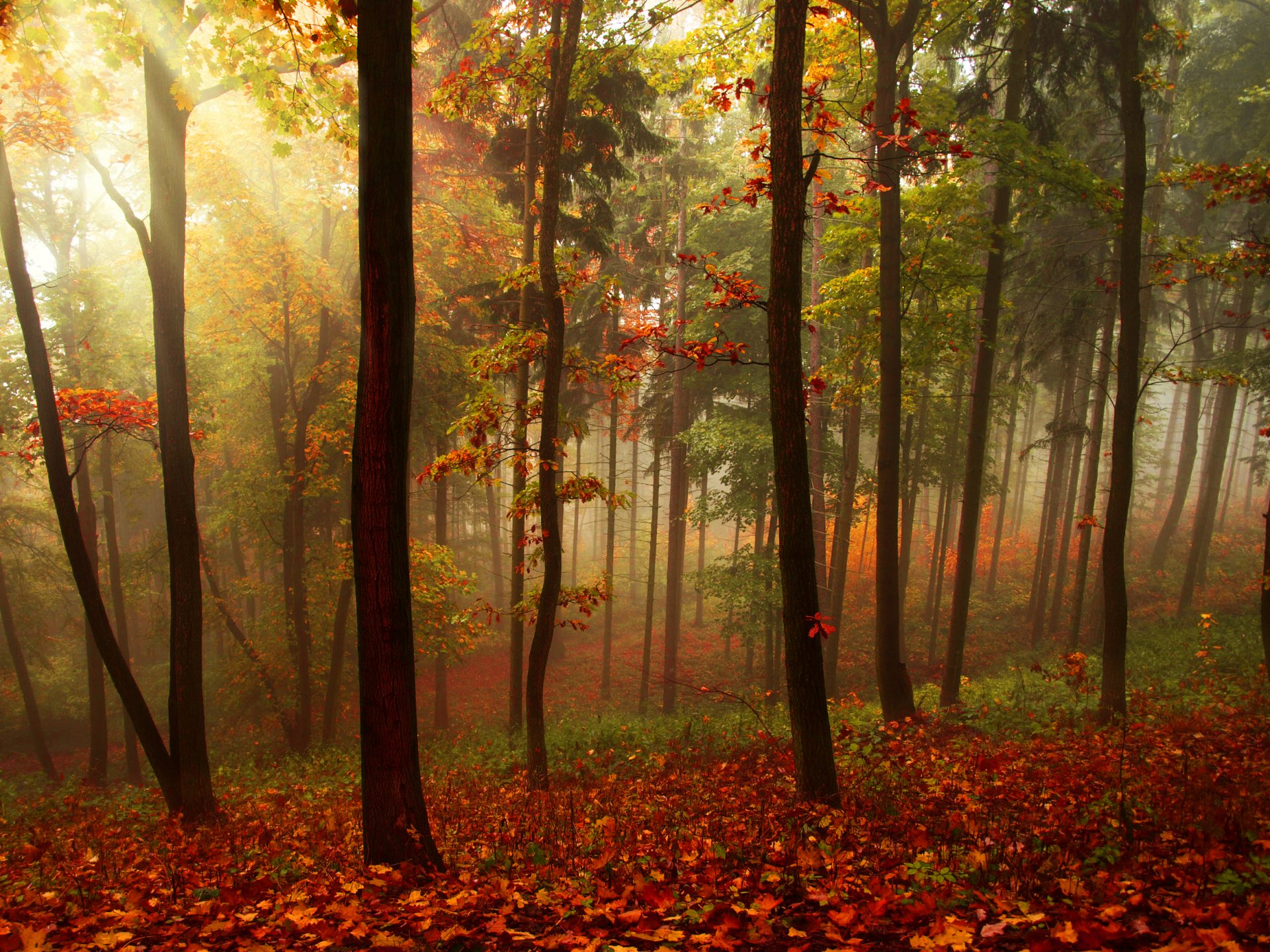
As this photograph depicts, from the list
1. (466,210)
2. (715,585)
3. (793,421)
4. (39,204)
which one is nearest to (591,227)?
(466,210)

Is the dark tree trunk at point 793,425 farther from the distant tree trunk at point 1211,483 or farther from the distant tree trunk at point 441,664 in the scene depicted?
the distant tree trunk at point 1211,483

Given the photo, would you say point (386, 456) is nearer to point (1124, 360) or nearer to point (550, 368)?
point (550, 368)

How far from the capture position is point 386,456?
4652mm

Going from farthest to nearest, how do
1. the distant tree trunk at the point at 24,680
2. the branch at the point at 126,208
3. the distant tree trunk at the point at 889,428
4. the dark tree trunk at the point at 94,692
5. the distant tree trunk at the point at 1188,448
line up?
the distant tree trunk at the point at 1188,448, the distant tree trunk at the point at 24,680, the dark tree trunk at the point at 94,692, the distant tree trunk at the point at 889,428, the branch at the point at 126,208

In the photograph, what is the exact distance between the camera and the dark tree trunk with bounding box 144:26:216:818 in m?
7.23

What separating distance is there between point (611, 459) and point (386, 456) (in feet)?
54.8

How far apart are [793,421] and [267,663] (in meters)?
16.6

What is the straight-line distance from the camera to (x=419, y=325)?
1431 cm

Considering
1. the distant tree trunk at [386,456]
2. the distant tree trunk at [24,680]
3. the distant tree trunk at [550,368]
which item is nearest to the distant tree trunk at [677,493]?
the distant tree trunk at [550,368]

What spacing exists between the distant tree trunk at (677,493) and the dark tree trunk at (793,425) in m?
12.1

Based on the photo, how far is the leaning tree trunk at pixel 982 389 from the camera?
9945 millimetres

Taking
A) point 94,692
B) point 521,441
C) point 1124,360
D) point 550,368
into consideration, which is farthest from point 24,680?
point 1124,360

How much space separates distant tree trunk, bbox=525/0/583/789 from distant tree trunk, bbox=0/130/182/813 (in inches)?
170

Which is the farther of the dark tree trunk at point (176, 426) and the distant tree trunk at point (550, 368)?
the distant tree trunk at point (550, 368)
